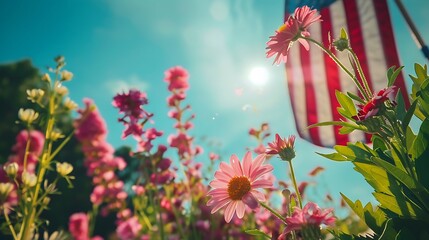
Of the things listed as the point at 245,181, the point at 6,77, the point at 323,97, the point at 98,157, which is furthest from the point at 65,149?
the point at 245,181

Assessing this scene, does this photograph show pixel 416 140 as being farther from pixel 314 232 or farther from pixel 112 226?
pixel 112 226

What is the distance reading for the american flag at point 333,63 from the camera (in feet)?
10.7

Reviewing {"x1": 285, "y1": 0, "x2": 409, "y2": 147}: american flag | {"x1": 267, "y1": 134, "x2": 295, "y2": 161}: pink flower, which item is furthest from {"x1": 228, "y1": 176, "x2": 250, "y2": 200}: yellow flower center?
{"x1": 285, "y1": 0, "x2": 409, "y2": 147}: american flag

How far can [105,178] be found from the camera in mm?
3736

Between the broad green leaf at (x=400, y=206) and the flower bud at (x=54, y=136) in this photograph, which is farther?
the flower bud at (x=54, y=136)

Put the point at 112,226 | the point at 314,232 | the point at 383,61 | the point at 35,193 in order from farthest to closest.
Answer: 1. the point at 112,226
2. the point at 383,61
3. the point at 35,193
4. the point at 314,232

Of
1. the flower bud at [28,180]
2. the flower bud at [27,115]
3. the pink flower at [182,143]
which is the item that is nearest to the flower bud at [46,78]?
the flower bud at [27,115]

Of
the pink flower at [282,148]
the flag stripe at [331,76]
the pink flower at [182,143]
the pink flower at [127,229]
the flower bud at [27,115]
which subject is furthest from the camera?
the pink flower at [127,229]

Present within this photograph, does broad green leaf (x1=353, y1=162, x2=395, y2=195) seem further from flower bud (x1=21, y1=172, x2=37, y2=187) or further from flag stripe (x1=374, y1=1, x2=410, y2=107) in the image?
flag stripe (x1=374, y1=1, x2=410, y2=107)

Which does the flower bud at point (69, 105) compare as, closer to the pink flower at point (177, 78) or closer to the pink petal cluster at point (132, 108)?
the pink petal cluster at point (132, 108)

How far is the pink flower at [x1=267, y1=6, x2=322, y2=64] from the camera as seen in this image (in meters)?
1.17

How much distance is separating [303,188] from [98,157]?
83.9 inches

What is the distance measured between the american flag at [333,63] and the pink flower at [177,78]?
3.36 feet

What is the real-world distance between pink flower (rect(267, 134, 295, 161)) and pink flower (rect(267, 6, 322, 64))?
28 centimetres
